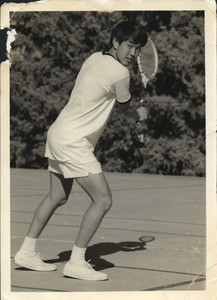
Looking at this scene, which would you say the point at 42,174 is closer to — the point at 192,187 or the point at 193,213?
the point at 192,187

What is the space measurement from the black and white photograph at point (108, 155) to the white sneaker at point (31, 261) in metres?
0.01

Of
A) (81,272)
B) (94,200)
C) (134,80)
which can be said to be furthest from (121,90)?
(134,80)

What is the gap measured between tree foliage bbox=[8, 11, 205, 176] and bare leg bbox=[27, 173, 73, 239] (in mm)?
8200

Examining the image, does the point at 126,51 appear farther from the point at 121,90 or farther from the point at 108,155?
the point at 108,155

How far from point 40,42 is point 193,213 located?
655cm

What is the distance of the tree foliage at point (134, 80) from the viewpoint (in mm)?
14383

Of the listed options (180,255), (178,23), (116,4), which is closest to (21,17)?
(178,23)

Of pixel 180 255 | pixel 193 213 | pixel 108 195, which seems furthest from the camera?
pixel 193 213

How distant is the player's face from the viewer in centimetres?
564

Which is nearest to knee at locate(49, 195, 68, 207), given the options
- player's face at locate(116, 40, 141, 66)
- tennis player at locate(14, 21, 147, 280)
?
tennis player at locate(14, 21, 147, 280)

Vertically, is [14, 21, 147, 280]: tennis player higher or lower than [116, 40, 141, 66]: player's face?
lower

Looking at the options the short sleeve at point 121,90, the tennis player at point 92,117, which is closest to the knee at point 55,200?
the tennis player at point 92,117

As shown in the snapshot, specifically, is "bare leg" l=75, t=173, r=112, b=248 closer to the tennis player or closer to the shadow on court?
the tennis player

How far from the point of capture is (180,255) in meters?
6.78
